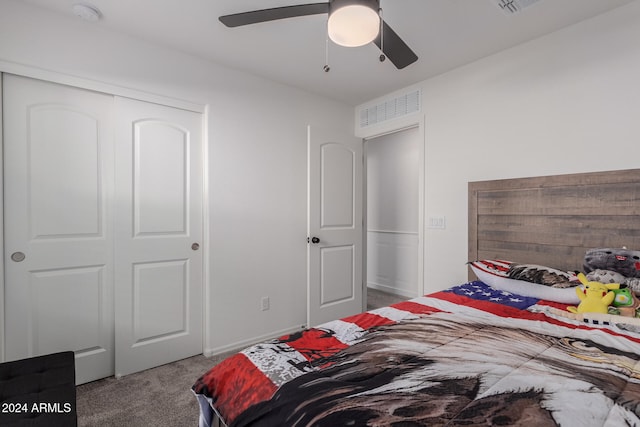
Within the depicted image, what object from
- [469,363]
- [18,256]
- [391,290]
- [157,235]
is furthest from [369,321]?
[391,290]

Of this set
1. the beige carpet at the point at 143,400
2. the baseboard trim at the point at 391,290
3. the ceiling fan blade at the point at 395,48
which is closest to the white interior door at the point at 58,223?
the beige carpet at the point at 143,400

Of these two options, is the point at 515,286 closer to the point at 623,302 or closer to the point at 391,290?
Answer: the point at 623,302

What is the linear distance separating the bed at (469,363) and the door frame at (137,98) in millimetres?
1510

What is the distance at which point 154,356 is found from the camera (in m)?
2.39

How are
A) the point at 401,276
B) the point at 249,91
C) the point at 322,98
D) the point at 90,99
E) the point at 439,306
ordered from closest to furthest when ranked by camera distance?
the point at 439,306 < the point at 90,99 < the point at 249,91 < the point at 322,98 < the point at 401,276

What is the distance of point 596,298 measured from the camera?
1.48 meters

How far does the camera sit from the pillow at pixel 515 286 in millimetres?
1688

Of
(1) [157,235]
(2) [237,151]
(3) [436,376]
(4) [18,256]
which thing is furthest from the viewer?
(2) [237,151]

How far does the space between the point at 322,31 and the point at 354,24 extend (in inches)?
41.2

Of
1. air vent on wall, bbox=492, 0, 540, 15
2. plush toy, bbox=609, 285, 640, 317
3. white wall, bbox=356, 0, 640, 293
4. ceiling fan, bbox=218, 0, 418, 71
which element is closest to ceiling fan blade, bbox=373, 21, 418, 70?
ceiling fan, bbox=218, 0, 418, 71

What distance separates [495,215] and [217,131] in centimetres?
234

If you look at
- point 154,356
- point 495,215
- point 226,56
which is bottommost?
point 154,356

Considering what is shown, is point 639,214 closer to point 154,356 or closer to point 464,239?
point 464,239

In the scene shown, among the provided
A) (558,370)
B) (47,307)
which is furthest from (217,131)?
(558,370)
